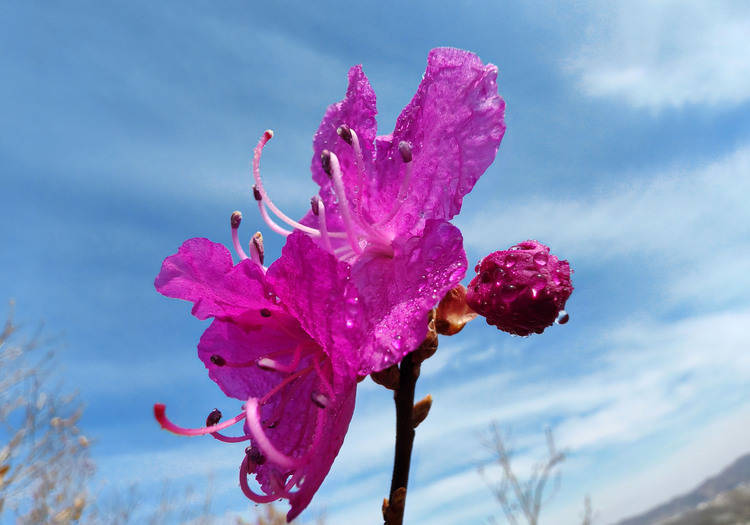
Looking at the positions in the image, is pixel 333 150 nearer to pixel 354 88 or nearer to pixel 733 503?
pixel 354 88

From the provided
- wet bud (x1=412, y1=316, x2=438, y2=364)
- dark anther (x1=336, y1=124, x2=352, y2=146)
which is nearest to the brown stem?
wet bud (x1=412, y1=316, x2=438, y2=364)

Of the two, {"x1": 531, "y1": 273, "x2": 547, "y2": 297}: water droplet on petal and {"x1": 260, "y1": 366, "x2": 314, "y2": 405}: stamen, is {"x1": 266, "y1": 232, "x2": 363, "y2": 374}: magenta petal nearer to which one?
{"x1": 260, "y1": 366, "x2": 314, "y2": 405}: stamen

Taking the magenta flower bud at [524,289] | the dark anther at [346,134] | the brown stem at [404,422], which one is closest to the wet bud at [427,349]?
the brown stem at [404,422]

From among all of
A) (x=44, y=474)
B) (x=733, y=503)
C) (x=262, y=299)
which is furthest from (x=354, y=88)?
(x=733, y=503)

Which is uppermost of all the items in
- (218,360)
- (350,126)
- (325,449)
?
(350,126)

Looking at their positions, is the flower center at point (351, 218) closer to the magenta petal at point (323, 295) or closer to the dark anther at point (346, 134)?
the dark anther at point (346, 134)

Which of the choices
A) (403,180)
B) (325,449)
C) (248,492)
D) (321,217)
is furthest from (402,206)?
(248,492)

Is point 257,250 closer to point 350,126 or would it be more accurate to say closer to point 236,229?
point 236,229
